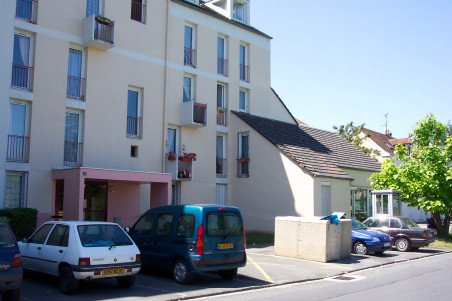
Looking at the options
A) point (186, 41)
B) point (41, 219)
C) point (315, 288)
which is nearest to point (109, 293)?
point (315, 288)

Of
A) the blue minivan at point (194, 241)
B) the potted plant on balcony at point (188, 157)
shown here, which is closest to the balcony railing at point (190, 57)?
the potted plant on balcony at point (188, 157)

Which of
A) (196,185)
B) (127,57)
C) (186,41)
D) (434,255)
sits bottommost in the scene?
(434,255)

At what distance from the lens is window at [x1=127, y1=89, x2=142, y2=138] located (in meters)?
21.5

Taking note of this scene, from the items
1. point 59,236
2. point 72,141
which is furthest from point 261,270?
point 72,141

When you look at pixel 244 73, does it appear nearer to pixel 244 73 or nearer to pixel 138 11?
pixel 244 73

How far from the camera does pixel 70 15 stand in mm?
19469

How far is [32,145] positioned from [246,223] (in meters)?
12.2

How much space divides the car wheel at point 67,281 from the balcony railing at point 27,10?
12032 mm

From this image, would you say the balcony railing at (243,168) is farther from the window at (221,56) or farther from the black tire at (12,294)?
the black tire at (12,294)

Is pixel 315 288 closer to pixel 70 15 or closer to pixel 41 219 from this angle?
pixel 41 219

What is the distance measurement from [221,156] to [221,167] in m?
0.62

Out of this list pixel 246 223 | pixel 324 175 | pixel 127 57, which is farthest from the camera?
pixel 246 223

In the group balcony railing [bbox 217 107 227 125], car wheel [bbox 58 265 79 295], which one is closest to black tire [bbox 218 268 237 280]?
car wheel [bbox 58 265 79 295]

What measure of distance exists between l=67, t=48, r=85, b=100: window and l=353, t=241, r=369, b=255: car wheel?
1282cm
